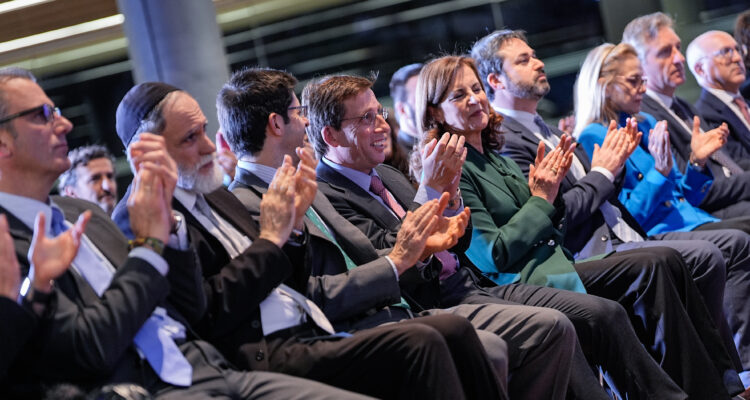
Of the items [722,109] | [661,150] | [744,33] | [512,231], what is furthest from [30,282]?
[744,33]

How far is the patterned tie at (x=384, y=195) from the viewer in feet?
11.2

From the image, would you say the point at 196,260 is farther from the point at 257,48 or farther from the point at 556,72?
the point at 556,72

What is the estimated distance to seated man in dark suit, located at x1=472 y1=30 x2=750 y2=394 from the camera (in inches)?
153

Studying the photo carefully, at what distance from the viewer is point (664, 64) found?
5.26 metres

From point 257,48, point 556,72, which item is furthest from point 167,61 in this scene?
point 556,72

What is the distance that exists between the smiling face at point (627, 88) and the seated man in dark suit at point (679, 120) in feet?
1.22

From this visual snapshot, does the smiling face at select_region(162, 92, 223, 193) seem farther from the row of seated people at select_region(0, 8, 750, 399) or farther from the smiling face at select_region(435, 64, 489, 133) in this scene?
the smiling face at select_region(435, 64, 489, 133)

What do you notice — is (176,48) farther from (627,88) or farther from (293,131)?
(627,88)

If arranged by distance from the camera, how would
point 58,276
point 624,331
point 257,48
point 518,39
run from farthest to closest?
point 257,48 → point 518,39 → point 624,331 → point 58,276

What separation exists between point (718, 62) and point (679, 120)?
904 mm

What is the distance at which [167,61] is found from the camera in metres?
4.67

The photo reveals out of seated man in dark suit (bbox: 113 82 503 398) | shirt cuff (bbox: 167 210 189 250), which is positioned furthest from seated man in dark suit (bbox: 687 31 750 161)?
shirt cuff (bbox: 167 210 189 250)

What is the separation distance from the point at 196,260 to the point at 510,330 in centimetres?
115

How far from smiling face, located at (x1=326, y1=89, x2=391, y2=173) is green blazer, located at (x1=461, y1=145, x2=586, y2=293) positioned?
39cm
